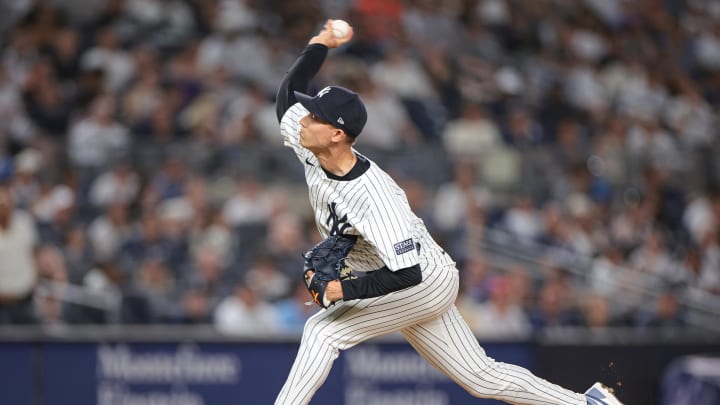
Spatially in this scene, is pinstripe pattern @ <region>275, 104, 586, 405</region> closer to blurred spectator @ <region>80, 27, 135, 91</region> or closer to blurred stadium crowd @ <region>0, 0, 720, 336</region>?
blurred stadium crowd @ <region>0, 0, 720, 336</region>

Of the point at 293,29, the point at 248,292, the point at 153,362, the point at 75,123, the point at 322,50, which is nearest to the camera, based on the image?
the point at 322,50

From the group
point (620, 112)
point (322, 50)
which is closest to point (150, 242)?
point (322, 50)

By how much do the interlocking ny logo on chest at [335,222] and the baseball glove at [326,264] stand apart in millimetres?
29

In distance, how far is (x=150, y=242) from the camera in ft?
31.6

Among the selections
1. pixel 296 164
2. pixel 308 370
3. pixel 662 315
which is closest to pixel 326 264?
pixel 308 370

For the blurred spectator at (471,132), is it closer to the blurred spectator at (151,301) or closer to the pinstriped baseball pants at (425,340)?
the blurred spectator at (151,301)

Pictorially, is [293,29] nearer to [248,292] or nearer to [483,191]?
[483,191]

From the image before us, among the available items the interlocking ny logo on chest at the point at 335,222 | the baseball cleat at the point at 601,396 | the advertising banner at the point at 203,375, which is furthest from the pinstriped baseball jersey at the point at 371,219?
Answer: the advertising banner at the point at 203,375

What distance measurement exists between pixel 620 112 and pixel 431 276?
9.24 m

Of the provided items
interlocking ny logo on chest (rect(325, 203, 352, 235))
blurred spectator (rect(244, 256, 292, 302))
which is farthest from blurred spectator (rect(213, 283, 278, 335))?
interlocking ny logo on chest (rect(325, 203, 352, 235))

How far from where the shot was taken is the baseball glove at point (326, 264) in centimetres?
457

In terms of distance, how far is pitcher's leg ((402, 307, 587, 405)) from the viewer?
4855mm

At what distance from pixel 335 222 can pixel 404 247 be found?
0.32 m

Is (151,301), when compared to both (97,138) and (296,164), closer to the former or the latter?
(97,138)
